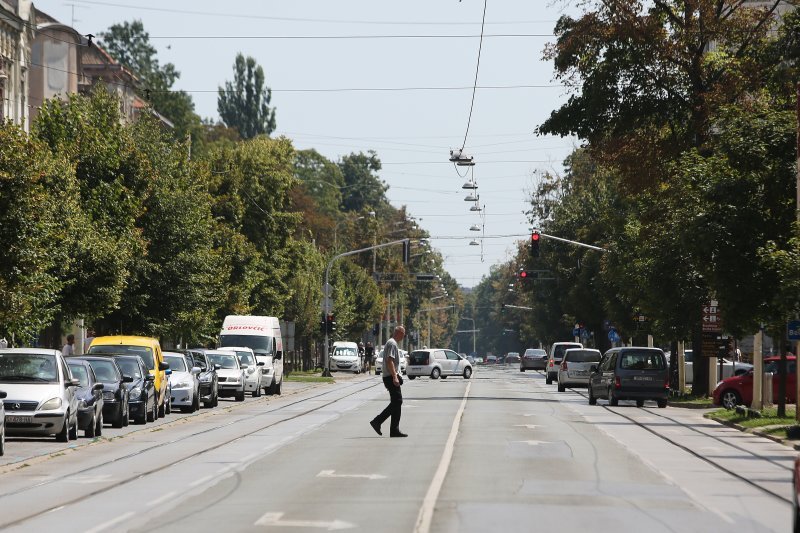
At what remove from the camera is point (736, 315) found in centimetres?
3569

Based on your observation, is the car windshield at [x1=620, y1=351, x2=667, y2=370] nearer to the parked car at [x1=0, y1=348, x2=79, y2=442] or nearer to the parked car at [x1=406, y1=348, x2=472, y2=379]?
the parked car at [x1=0, y1=348, x2=79, y2=442]

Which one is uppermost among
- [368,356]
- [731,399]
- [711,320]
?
[711,320]

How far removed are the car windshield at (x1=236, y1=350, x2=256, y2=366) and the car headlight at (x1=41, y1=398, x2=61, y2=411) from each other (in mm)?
24727

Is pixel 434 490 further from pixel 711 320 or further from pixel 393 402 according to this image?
pixel 711 320

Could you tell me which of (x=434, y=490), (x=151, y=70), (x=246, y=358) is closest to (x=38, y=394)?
(x=434, y=490)

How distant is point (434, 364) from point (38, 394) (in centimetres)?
5541

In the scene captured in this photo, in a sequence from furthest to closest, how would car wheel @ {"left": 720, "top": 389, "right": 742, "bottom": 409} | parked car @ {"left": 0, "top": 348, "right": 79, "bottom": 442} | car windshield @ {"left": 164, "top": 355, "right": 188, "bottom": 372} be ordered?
car wheel @ {"left": 720, "top": 389, "right": 742, "bottom": 409} < car windshield @ {"left": 164, "top": 355, "right": 188, "bottom": 372} < parked car @ {"left": 0, "top": 348, "right": 79, "bottom": 442}

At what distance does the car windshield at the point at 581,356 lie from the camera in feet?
196

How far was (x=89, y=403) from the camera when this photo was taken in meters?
27.4

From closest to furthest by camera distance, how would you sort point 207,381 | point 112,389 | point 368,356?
point 112,389 → point 207,381 → point 368,356

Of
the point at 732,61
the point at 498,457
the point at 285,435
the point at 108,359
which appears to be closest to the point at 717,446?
the point at 498,457

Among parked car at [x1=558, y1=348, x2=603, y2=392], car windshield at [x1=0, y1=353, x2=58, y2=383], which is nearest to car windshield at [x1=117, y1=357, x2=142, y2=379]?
car windshield at [x1=0, y1=353, x2=58, y2=383]

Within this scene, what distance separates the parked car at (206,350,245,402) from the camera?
4666 centimetres

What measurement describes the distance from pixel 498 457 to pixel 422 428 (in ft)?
26.6
